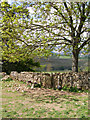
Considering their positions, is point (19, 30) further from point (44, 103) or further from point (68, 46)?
point (44, 103)

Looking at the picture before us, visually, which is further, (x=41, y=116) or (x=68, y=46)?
(x=68, y=46)

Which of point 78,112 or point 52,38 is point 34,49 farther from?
point 78,112

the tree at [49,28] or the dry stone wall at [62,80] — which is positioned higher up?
the tree at [49,28]

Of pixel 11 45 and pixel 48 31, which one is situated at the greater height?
pixel 48 31

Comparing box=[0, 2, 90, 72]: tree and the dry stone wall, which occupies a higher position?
box=[0, 2, 90, 72]: tree

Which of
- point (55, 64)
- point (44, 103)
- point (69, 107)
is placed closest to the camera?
point (69, 107)

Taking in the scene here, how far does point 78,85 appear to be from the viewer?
895 cm

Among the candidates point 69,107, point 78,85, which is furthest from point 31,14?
point 69,107

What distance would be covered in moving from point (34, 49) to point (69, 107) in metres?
4.74

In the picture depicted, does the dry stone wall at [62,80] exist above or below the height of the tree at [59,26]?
below

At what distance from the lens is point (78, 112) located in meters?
4.98

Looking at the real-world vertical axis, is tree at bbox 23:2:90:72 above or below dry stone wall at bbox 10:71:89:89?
above

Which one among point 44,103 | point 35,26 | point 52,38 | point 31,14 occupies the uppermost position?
point 31,14

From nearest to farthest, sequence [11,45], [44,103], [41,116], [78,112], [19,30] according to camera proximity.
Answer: [41,116], [78,112], [44,103], [19,30], [11,45]
